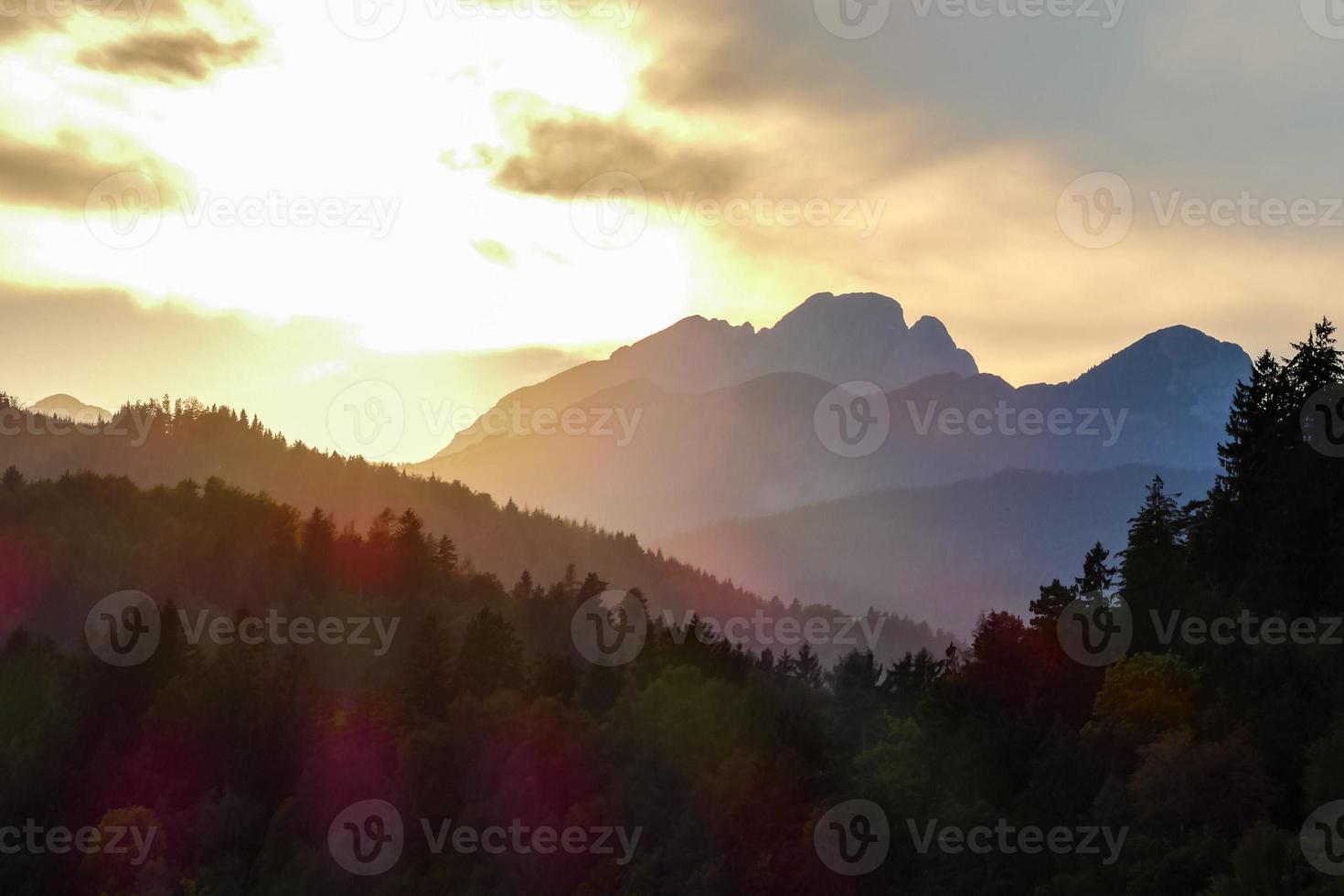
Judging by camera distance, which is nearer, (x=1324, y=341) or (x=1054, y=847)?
(x=1054, y=847)

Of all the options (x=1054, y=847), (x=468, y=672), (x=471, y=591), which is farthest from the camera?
(x=471, y=591)

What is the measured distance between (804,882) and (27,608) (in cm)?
14930

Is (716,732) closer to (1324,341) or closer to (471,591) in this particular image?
(1324,341)

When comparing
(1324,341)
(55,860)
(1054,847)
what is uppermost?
(1324,341)

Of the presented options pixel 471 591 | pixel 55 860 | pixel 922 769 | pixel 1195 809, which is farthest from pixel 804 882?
pixel 471 591

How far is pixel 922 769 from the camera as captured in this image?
9156 cm

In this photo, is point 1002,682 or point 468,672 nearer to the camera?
point 1002,682

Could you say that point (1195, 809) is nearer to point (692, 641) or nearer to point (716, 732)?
point (716, 732)

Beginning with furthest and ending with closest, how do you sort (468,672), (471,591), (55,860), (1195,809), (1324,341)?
(471,591)
(468,672)
(55,860)
(1324,341)
(1195,809)

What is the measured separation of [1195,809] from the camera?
2726 inches

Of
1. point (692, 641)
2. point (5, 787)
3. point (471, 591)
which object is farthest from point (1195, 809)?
point (471, 591)

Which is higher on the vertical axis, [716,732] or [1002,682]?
[1002,682]

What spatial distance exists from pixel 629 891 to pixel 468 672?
39663mm

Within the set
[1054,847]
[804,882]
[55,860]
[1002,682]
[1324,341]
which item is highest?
[1324,341]
